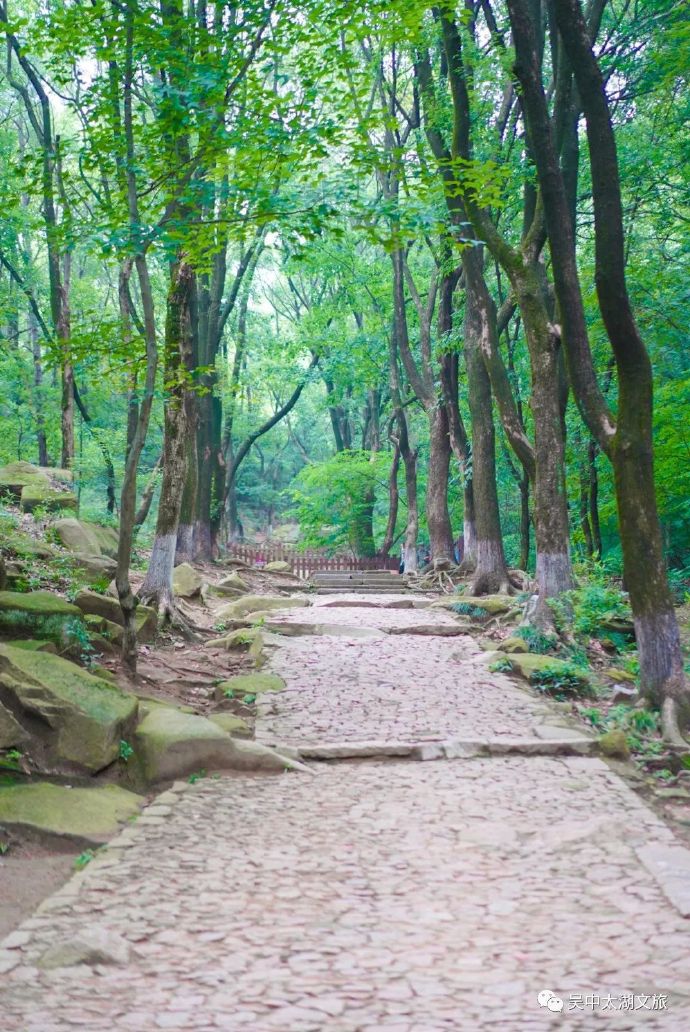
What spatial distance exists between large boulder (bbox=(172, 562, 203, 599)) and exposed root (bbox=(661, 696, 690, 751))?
8602mm

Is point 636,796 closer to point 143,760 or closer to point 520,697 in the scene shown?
point 520,697

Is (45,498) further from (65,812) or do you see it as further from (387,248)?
(65,812)

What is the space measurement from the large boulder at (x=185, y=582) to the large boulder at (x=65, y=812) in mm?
8534

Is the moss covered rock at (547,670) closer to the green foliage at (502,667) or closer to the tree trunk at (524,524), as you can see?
the green foliage at (502,667)

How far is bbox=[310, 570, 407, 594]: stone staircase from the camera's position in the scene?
20.5 m

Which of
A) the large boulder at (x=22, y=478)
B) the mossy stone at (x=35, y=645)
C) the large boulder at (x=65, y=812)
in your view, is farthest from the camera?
the large boulder at (x=22, y=478)

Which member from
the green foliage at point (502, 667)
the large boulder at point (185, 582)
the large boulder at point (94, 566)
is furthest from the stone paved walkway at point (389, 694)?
the large boulder at point (185, 582)

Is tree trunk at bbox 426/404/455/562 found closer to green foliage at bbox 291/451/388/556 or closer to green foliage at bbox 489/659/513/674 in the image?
green foliage at bbox 291/451/388/556

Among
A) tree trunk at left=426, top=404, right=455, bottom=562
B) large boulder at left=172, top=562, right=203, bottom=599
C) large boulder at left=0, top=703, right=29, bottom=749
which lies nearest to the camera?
large boulder at left=0, top=703, right=29, bottom=749

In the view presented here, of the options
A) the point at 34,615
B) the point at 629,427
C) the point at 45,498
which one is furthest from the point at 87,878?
the point at 45,498

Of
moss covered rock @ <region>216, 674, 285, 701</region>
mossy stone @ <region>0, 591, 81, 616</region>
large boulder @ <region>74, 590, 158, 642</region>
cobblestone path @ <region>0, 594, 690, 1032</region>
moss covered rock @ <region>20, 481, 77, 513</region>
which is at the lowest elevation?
cobblestone path @ <region>0, 594, 690, 1032</region>

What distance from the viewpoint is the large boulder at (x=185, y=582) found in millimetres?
14047

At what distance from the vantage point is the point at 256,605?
48.6 ft

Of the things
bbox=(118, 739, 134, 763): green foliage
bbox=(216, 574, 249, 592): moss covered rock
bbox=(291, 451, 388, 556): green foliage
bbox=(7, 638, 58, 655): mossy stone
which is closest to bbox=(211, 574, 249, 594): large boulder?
bbox=(216, 574, 249, 592): moss covered rock
